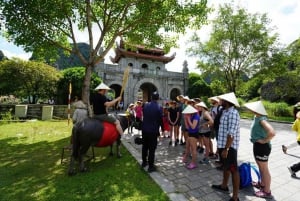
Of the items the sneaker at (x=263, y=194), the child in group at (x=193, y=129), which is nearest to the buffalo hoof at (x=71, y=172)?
the child in group at (x=193, y=129)

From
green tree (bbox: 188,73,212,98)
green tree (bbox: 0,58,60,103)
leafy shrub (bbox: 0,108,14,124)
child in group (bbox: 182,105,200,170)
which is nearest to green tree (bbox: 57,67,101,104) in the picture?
green tree (bbox: 0,58,60,103)

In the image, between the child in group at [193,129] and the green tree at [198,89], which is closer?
the child in group at [193,129]

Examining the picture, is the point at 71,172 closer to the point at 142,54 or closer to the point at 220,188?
the point at 220,188

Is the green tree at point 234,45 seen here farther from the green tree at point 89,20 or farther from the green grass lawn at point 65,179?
the green grass lawn at point 65,179

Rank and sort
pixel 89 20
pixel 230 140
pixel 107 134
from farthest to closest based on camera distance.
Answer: pixel 89 20 < pixel 107 134 < pixel 230 140

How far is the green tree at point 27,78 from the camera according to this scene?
19.0 m

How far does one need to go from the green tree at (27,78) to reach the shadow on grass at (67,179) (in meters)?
15.4

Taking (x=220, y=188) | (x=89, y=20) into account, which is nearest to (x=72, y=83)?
(x=89, y=20)

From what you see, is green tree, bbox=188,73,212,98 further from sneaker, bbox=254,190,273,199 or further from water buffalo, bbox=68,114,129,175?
sneaker, bbox=254,190,273,199

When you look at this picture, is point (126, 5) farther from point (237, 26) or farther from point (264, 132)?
point (237, 26)

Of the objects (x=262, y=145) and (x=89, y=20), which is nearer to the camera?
(x=262, y=145)

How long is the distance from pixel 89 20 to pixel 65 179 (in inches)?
286

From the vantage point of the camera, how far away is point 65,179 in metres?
4.32

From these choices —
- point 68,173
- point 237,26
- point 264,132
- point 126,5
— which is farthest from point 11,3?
point 237,26
